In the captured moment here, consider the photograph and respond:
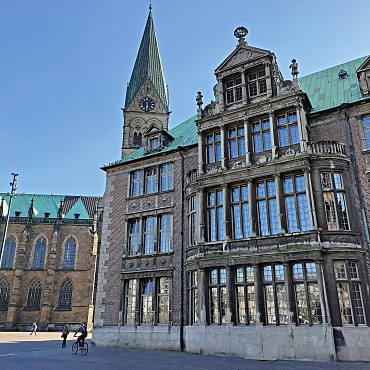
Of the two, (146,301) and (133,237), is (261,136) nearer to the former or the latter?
(133,237)

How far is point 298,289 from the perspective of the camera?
1591cm

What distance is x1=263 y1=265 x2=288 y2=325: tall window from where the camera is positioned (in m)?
16.0

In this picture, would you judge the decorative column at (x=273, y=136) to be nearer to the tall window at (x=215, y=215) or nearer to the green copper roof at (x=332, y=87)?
the green copper roof at (x=332, y=87)

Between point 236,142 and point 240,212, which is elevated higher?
point 236,142

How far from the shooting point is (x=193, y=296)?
1928cm

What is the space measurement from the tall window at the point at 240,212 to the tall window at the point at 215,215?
0.73 metres

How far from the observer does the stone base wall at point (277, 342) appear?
14.3m

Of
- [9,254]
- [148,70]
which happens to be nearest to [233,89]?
[9,254]

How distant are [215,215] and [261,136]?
16.6 ft

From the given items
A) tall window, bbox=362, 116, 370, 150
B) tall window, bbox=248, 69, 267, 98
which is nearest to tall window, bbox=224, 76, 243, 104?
tall window, bbox=248, 69, 267, 98

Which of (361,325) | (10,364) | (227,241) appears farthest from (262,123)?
(10,364)

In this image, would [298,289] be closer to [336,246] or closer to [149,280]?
[336,246]

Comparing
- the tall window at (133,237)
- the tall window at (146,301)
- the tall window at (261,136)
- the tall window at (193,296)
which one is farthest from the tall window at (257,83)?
the tall window at (146,301)

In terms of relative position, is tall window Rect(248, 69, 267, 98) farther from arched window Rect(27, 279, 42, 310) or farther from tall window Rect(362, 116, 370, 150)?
arched window Rect(27, 279, 42, 310)
